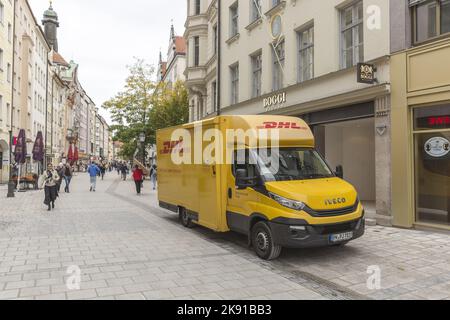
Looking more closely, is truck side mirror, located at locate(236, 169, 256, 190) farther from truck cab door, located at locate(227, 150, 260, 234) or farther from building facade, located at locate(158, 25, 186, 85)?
building facade, located at locate(158, 25, 186, 85)

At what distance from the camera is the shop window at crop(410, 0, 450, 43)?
9336 millimetres

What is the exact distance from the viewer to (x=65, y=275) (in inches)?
236

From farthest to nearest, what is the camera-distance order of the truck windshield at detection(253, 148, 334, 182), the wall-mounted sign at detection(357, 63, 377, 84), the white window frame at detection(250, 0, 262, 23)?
the white window frame at detection(250, 0, 262, 23)
the wall-mounted sign at detection(357, 63, 377, 84)
the truck windshield at detection(253, 148, 334, 182)

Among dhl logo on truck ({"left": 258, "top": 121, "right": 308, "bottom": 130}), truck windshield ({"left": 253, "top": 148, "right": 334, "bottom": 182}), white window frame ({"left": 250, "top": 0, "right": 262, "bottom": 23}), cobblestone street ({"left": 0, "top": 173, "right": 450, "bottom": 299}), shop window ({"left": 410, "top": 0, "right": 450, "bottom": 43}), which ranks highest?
white window frame ({"left": 250, "top": 0, "right": 262, "bottom": 23})

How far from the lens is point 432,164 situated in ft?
31.3

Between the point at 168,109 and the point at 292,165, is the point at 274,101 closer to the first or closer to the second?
the point at 292,165

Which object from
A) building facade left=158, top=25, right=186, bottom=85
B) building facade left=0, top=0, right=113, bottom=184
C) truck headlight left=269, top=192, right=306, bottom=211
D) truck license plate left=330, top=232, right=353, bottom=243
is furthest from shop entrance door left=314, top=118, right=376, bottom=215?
building facade left=158, top=25, right=186, bottom=85

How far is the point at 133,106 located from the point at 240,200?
30.7 meters

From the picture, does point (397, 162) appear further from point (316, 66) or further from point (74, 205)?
point (74, 205)

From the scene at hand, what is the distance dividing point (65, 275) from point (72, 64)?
82.7m

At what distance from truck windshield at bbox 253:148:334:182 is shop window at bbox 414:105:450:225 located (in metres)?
3.30

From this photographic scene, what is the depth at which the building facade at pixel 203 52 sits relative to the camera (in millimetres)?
22859

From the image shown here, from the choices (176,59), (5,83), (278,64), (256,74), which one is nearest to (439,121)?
(278,64)
